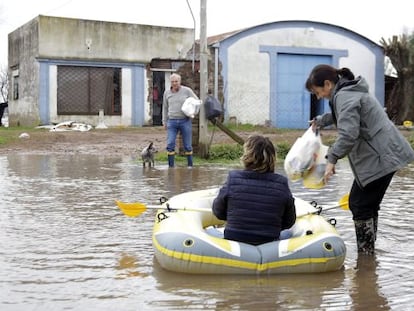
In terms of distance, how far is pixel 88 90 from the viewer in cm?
2731

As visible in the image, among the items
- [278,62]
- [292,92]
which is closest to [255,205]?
[278,62]

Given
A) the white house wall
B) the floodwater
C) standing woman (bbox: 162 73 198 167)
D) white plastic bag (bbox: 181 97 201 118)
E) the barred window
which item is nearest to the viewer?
the floodwater

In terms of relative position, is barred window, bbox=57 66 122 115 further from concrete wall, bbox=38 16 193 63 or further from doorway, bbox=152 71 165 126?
doorway, bbox=152 71 165 126

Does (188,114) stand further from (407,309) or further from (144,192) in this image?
(407,309)

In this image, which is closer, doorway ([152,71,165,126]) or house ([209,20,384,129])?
house ([209,20,384,129])

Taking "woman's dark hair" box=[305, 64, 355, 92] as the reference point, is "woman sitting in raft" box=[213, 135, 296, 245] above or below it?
below

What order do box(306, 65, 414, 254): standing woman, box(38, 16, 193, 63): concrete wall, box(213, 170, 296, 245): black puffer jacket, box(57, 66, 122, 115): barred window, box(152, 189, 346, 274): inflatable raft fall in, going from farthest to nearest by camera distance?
box(57, 66, 122, 115): barred window
box(38, 16, 193, 63): concrete wall
box(306, 65, 414, 254): standing woman
box(213, 170, 296, 245): black puffer jacket
box(152, 189, 346, 274): inflatable raft

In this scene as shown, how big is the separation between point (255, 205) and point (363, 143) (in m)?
1.06

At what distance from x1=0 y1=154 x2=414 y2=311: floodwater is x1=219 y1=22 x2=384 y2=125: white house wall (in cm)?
1752

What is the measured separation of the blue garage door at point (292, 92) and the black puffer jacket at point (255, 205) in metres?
22.2

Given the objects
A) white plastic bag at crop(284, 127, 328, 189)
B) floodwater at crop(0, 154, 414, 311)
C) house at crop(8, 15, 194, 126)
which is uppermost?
house at crop(8, 15, 194, 126)

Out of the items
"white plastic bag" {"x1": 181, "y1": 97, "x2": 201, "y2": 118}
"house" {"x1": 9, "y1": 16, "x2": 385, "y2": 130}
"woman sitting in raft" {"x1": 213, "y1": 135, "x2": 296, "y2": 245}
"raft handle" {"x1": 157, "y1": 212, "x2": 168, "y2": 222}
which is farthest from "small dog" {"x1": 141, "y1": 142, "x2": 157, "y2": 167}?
"house" {"x1": 9, "y1": 16, "x2": 385, "y2": 130}

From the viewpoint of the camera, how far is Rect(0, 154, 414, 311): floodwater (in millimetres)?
4266

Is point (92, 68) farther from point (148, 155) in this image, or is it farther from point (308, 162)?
point (308, 162)
